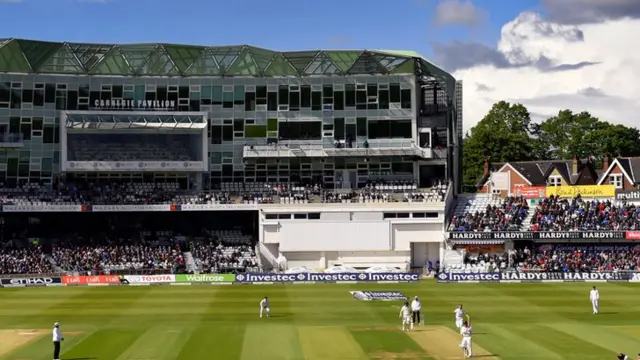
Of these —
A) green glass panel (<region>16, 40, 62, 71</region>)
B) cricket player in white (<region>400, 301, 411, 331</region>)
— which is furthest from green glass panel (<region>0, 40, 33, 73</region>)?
cricket player in white (<region>400, 301, 411, 331</region>)

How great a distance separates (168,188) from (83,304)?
86.8 feet

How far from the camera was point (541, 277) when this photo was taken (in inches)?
2338

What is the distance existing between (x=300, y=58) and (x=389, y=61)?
7573 millimetres

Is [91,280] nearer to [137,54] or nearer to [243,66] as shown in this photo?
[137,54]

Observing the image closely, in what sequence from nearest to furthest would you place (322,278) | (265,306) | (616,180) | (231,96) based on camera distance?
(265,306), (322,278), (231,96), (616,180)

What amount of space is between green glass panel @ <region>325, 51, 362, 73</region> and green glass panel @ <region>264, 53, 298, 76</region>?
11.2ft

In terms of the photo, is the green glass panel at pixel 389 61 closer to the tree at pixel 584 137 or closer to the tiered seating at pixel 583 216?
the tiered seating at pixel 583 216

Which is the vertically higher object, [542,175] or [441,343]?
[542,175]

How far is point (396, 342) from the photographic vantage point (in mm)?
34281

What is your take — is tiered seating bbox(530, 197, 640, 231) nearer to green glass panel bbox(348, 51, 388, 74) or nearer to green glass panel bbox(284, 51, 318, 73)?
green glass panel bbox(348, 51, 388, 74)

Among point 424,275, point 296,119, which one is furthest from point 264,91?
point 424,275

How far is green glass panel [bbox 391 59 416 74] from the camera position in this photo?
73.7 meters

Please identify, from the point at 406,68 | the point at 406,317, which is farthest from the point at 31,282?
the point at 406,68

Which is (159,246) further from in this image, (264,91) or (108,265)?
(264,91)
